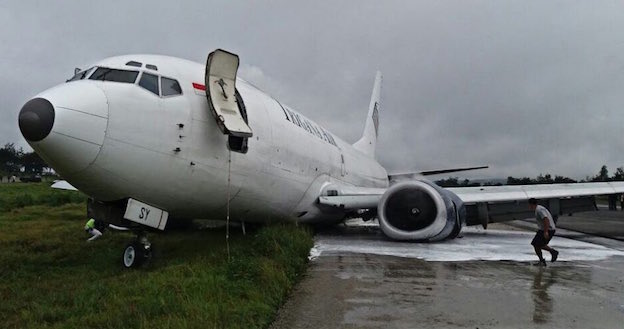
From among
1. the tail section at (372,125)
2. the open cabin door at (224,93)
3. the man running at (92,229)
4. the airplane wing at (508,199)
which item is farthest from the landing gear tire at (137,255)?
the tail section at (372,125)

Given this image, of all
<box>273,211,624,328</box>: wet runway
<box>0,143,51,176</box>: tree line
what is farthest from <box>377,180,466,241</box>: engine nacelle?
<box>0,143,51,176</box>: tree line

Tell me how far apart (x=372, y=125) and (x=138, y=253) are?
815 inches

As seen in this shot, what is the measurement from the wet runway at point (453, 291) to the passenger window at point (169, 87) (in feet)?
11.5

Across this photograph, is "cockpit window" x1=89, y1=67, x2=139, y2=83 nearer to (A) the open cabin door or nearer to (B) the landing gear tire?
(A) the open cabin door

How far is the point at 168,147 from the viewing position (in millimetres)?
7555

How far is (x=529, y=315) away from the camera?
4930mm

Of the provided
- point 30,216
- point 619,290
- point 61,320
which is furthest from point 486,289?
point 30,216

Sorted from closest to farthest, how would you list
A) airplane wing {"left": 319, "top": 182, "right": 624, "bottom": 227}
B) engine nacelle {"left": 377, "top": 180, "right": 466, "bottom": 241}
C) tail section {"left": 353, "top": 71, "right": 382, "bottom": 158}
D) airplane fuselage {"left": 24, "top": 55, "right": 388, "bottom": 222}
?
airplane fuselage {"left": 24, "top": 55, "right": 388, "bottom": 222}, engine nacelle {"left": 377, "top": 180, "right": 466, "bottom": 241}, airplane wing {"left": 319, "top": 182, "right": 624, "bottom": 227}, tail section {"left": 353, "top": 71, "right": 382, "bottom": 158}

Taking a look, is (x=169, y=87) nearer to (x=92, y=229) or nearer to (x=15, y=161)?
(x=92, y=229)

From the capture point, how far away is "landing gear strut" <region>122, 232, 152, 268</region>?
769cm

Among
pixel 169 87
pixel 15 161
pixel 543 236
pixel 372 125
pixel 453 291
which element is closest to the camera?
pixel 453 291

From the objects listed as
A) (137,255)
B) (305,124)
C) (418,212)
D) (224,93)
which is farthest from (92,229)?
(418,212)

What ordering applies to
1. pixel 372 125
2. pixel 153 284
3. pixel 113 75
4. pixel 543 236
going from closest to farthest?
1. pixel 153 284
2. pixel 113 75
3. pixel 543 236
4. pixel 372 125

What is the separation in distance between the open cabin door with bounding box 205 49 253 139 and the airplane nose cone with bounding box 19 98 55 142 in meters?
2.56
